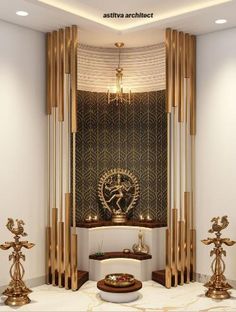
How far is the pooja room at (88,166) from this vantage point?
16.1 feet

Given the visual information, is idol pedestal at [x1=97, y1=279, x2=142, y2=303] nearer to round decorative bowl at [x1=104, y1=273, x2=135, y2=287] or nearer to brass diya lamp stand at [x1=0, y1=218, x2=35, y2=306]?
round decorative bowl at [x1=104, y1=273, x2=135, y2=287]

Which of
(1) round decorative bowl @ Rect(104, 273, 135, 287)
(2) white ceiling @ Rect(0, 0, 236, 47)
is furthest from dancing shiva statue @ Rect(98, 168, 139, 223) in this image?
(2) white ceiling @ Rect(0, 0, 236, 47)

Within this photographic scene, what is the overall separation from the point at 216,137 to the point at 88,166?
5.55 feet

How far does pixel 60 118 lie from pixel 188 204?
180 cm

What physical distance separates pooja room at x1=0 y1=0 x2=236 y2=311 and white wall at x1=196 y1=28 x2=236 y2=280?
0.01m

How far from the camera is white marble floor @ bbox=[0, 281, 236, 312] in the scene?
4.47m

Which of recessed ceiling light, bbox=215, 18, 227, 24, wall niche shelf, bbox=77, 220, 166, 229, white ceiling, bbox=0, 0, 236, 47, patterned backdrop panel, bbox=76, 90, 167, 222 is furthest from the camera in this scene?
patterned backdrop panel, bbox=76, 90, 167, 222

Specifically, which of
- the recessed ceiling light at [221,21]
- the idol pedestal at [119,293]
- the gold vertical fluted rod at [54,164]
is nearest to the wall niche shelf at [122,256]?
the gold vertical fluted rod at [54,164]

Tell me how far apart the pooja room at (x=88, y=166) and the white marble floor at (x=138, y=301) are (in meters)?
0.02

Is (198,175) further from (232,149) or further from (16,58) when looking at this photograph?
(16,58)

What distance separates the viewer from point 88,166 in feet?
19.9

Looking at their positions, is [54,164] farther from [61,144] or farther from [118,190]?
[118,190]

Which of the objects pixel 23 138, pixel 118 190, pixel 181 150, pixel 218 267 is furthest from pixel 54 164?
pixel 218 267

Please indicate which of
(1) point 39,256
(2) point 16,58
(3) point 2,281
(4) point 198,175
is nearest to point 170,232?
(4) point 198,175
